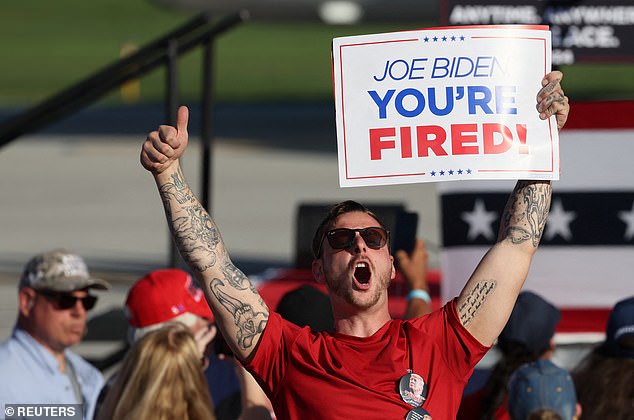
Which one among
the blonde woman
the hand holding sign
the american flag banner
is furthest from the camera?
the american flag banner

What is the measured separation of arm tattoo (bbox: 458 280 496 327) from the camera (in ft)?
12.4

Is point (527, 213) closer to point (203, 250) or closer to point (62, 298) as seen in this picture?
point (203, 250)

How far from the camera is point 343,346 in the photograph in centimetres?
372

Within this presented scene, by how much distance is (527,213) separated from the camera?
13.0ft

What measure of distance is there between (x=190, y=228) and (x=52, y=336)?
1.46 metres

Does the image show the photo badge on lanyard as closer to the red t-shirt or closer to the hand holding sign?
the red t-shirt

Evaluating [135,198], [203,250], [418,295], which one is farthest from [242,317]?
[135,198]

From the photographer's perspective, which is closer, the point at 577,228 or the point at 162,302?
the point at 162,302

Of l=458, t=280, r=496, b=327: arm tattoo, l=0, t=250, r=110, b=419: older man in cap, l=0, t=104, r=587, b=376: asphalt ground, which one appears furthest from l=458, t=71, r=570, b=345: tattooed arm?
l=0, t=104, r=587, b=376: asphalt ground

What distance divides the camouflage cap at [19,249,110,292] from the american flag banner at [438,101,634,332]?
211 centimetres

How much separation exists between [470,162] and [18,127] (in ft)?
11.9

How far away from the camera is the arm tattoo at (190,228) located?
149 inches

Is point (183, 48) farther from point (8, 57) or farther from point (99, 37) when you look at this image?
point (99, 37)
